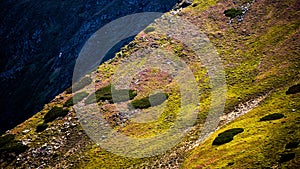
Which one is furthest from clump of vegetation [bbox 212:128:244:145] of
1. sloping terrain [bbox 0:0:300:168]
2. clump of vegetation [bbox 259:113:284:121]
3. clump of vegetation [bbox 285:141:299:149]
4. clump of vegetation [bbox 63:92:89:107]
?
clump of vegetation [bbox 63:92:89:107]

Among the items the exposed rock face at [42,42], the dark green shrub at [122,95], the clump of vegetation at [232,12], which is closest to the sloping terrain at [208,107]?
the clump of vegetation at [232,12]

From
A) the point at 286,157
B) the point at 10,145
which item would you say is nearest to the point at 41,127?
the point at 10,145

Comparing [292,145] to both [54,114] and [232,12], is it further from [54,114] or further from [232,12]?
[232,12]

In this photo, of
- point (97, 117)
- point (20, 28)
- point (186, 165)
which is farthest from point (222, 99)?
point (20, 28)

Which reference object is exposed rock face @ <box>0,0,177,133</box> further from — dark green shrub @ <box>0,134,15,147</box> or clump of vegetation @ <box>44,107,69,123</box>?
dark green shrub @ <box>0,134,15,147</box>

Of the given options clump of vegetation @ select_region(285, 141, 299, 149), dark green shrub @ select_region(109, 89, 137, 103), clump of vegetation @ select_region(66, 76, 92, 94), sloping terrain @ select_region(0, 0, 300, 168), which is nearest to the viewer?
clump of vegetation @ select_region(285, 141, 299, 149)
